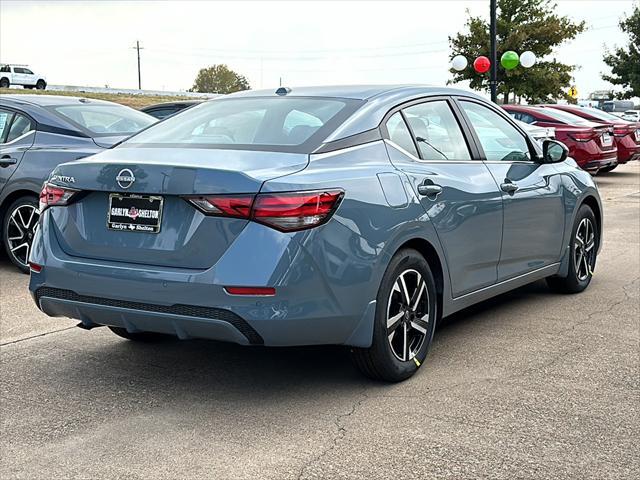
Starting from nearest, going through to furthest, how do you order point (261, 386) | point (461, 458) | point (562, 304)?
point (461, 458), point (261, 386), point (562, 304)

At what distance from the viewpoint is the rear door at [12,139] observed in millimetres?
8320

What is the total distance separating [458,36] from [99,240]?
37951mm

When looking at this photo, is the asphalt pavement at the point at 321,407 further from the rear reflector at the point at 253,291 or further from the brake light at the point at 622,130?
the brake light at the point at 622,130

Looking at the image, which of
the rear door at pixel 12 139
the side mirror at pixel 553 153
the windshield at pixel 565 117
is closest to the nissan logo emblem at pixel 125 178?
the side mirror at pixel 553 153

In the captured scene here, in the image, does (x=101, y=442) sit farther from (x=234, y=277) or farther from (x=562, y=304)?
(x=562, y=304)

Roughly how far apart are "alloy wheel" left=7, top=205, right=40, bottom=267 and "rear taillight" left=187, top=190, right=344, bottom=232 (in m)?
4.38

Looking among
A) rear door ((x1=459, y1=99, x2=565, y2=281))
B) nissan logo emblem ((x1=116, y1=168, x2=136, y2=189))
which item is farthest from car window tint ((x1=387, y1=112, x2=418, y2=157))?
nissan logo emblem ((x1=116, y1=168, x2=136, y2=189))

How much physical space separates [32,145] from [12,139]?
31 centimetres

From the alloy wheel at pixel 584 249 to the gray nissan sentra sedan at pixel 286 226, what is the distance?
1.59 meters

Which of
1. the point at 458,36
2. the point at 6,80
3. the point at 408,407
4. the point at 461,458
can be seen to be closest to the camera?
the point at 461,458

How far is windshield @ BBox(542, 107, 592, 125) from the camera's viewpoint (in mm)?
17414

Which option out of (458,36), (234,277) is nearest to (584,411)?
(234,277)

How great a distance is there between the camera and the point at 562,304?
6.93 meters

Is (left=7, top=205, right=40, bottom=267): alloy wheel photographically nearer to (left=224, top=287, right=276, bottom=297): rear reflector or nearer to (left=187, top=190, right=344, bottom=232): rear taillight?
(left=187, top=190, right=344, bottom=232): rear taillight
